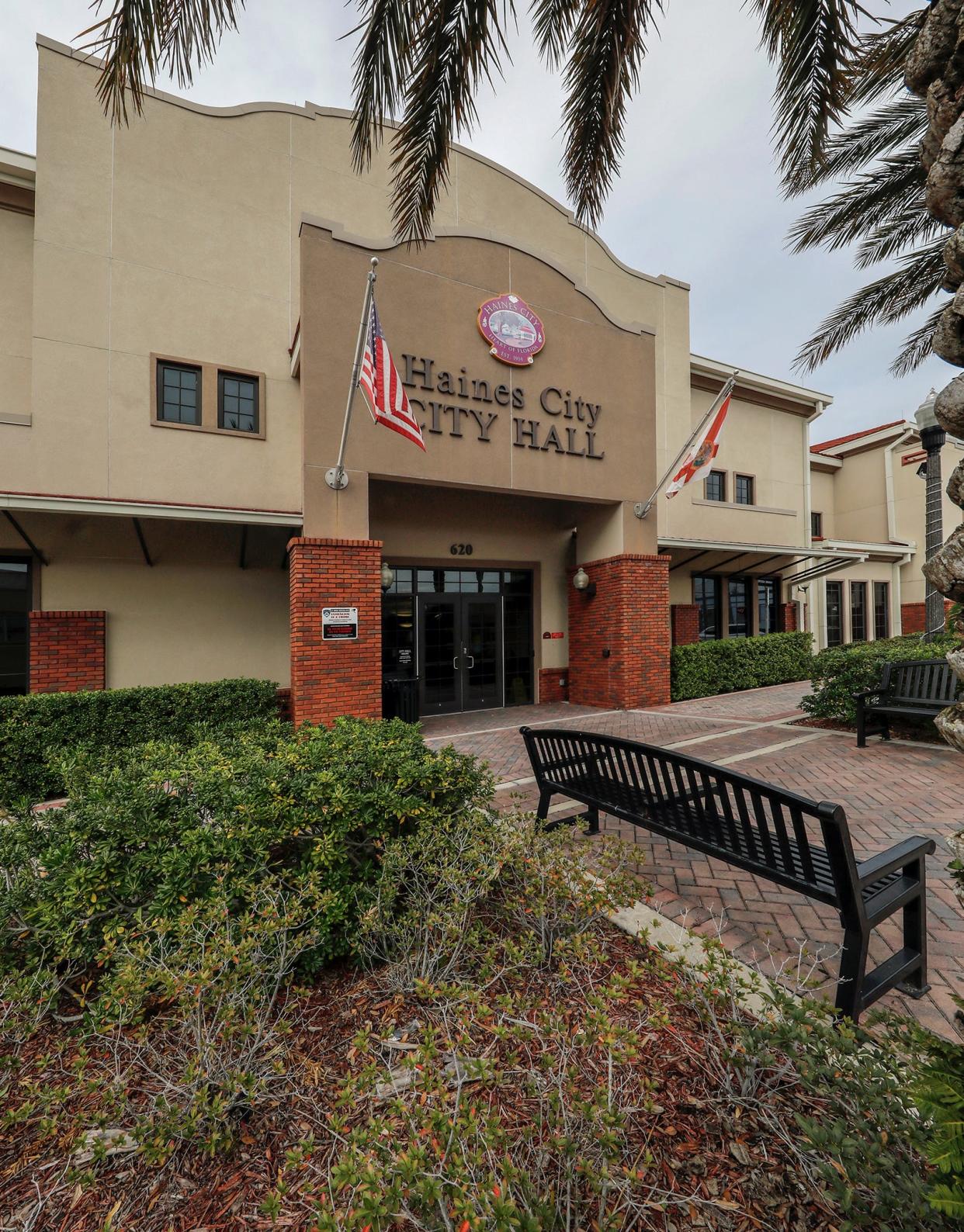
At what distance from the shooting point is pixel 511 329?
948cm

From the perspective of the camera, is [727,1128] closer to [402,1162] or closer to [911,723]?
[402,1162]

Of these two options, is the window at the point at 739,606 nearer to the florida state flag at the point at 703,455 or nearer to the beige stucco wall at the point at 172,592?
the florida state flag at the point at 703,455

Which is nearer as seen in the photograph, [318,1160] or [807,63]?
[318,1160]

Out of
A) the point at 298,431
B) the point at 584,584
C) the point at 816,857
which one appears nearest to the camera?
the point at 816,857

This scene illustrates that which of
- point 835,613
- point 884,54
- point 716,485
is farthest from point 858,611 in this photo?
point 884,54

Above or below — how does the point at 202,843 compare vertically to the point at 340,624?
below

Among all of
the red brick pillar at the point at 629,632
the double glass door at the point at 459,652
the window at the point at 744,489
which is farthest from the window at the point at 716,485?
the double glass door at the point at 459,652

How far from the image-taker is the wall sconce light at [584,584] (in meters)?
11.3

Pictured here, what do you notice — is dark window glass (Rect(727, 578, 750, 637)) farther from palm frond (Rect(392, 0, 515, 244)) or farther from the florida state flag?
palm frond (Rect(392, 0, 515, 244))

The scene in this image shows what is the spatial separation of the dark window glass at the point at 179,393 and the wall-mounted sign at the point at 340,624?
4.19 meters

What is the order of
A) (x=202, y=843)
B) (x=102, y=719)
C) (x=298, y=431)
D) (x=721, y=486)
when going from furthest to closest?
(x=721, y=486)
(x=298, y=431)
(x=102, y=719)
(x=202, y=843)

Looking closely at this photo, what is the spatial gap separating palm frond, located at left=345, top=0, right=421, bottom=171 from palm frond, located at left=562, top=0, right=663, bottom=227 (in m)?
1.21

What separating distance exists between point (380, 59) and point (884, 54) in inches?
138

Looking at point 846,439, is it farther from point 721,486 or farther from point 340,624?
point 340,624
